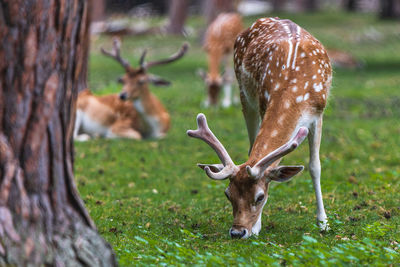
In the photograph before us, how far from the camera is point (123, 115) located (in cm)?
988

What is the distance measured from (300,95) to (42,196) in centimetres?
219

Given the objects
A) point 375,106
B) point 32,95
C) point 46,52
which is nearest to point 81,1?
point 46,52

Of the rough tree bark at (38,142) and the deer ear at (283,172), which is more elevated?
the rough tree bark at (38,142)

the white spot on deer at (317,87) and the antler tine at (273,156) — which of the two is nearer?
the antler tine at (273,156)

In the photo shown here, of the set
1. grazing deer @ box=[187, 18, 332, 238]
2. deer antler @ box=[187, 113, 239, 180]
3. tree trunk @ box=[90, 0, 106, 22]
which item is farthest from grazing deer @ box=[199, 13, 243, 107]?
tree trunk @ box=[90, 0, 106, 22]

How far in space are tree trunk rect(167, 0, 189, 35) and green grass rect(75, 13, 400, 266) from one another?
12202mm

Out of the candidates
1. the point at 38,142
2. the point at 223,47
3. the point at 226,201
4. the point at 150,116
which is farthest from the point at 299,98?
the point at 223,47

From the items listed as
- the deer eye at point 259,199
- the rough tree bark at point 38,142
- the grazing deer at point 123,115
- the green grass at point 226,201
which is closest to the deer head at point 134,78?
the grazing deer at point 123,115

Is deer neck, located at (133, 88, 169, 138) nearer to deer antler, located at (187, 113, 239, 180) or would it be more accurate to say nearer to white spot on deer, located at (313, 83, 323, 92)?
white spot on deer, located at (313, 83, 323, 92)

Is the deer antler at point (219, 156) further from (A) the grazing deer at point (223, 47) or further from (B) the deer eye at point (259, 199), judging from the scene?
(A) the grazing deer at point (223, 47)

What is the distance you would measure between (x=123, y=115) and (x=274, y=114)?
17.3ft

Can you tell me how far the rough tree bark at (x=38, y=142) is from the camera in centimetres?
343

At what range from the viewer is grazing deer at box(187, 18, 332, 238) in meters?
4.57

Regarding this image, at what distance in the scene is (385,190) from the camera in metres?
6.21
